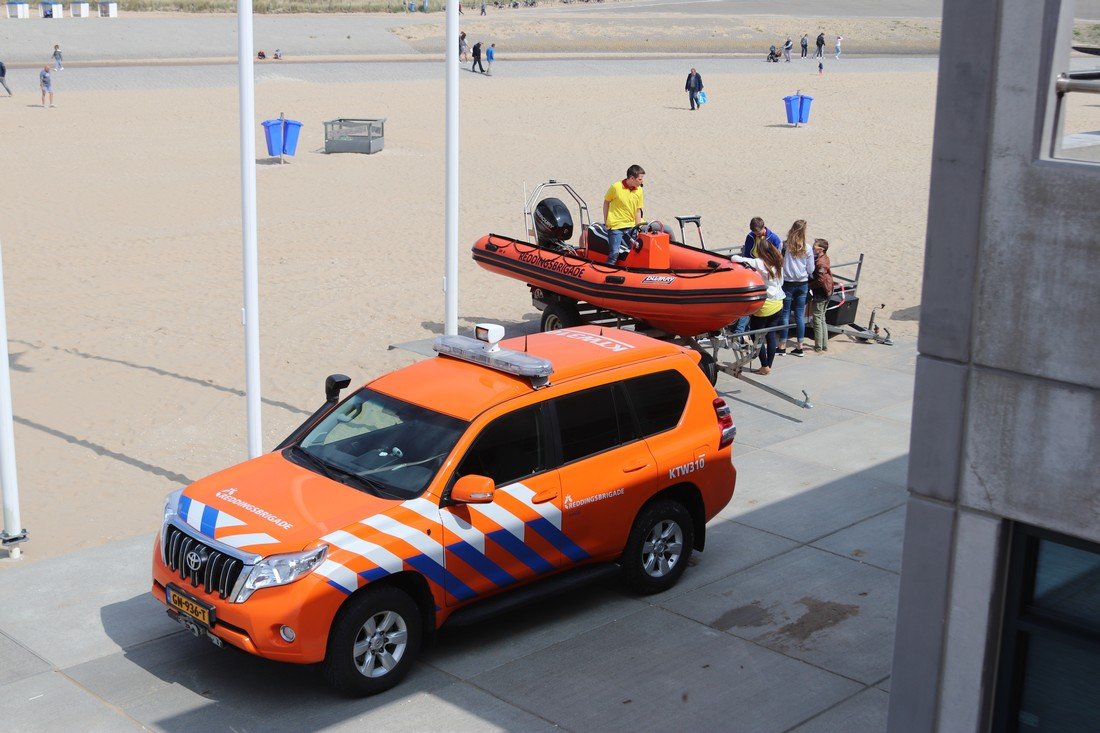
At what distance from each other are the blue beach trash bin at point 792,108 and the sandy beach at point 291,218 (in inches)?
23.1

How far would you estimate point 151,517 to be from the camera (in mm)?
10367

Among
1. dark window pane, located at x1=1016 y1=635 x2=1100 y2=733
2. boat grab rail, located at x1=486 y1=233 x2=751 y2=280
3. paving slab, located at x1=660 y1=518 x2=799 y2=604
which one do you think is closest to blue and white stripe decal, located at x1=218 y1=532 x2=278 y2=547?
paving slab, located at x1=660 y1=518 x2=799 y2=604

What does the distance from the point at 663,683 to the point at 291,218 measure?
17169 mm

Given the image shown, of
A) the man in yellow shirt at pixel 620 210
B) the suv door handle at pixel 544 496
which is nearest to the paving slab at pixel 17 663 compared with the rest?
the suv door handle at pixel 544 496

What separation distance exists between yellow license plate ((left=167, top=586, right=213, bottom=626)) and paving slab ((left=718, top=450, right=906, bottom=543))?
463 cm

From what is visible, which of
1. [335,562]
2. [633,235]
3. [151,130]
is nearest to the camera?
[335,562]

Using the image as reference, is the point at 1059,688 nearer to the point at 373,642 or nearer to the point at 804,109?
the point at 373,642

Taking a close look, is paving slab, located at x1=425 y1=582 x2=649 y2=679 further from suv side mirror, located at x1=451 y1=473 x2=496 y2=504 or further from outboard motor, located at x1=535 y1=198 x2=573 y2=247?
outboard motor, located at x1=535 y1=198 x2=573 y2=247

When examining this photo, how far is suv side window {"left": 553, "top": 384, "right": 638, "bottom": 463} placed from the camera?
8375mm

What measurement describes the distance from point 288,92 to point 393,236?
21.3 meters

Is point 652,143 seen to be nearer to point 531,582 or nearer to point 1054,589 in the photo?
point 531,582

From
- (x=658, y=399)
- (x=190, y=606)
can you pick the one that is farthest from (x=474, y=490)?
(x=658, y=399)

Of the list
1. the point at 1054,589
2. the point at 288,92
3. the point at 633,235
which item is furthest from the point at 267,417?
the point at 288,92

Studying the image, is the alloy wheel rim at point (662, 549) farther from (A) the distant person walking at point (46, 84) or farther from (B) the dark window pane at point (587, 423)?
(A) the distant person walking at point (46, 84)
